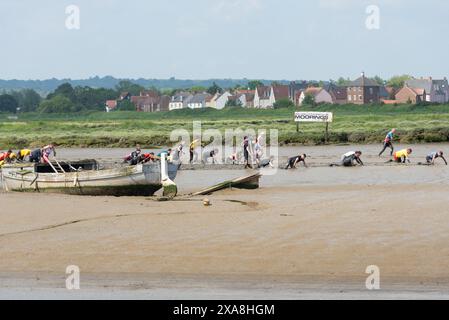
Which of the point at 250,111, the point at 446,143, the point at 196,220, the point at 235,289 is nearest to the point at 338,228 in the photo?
the point at 196,220

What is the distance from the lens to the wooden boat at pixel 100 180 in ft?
87.4

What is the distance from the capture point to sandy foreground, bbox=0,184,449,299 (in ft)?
47.1

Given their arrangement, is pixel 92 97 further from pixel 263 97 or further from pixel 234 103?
pixel 263 97

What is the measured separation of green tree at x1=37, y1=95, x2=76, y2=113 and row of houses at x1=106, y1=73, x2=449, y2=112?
15801 mm

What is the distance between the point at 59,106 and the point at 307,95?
1528 inches

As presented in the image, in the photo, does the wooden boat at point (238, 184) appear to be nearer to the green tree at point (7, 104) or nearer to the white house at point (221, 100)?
the green tree at point (7, 104)

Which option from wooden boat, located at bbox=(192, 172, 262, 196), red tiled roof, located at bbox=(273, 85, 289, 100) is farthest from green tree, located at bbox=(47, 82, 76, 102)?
wooden boat, located at bbox=(192, 172, 262, 196)

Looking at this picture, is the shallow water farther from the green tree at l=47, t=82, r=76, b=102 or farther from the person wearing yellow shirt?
the green tree at l=47, t=82, r=76, b=102

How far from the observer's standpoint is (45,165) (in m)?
29.4

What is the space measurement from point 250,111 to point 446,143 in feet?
200

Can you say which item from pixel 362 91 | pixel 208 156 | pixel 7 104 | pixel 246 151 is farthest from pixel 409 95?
pixel 246 151

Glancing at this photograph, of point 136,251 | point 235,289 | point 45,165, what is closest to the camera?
point 235,289
